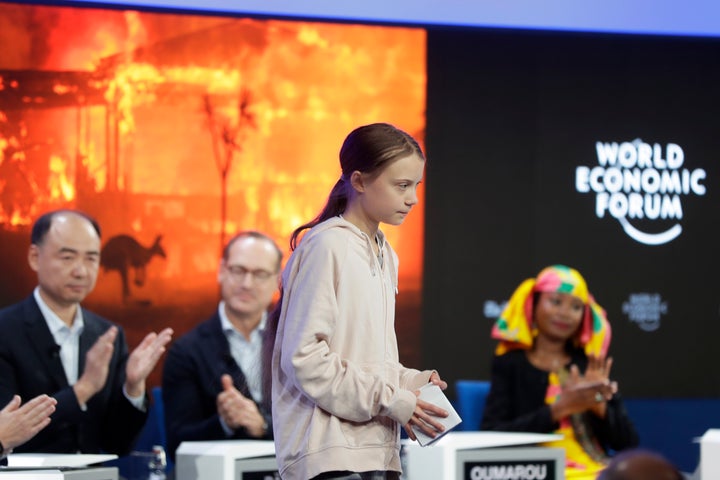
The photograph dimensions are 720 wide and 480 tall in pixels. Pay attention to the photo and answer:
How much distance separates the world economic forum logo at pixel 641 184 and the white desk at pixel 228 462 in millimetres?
3344

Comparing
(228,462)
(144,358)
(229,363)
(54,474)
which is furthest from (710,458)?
(54,474)

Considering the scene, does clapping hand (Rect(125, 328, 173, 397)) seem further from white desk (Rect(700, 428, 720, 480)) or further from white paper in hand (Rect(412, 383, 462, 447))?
white desk (Rect(700, 428, 720, 480))

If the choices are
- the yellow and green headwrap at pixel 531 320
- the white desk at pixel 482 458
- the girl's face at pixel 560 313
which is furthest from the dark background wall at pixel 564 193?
the white desk at pixel 482 458

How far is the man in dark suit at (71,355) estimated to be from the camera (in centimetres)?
378

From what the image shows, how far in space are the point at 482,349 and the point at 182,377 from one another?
233cm

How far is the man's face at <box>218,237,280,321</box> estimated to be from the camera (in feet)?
14.6

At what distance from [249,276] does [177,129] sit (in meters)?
1.48

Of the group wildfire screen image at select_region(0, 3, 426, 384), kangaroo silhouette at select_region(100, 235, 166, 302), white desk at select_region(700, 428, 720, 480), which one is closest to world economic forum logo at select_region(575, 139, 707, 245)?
wildfire screen image at select_region(0, 3, 426, 384)

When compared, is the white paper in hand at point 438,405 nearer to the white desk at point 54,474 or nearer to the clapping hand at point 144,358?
the white desk at point 54,474

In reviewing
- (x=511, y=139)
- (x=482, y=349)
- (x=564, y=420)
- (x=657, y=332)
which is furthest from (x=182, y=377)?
(x=657, y=332)

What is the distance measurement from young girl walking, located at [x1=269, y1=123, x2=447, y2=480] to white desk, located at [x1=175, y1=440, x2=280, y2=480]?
3.68 ft

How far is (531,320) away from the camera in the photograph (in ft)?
15.6

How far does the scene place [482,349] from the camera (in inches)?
242

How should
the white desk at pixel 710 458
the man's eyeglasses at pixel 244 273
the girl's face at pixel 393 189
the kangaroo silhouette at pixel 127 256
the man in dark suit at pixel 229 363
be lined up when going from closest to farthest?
the girl's face at pixel 393 189 → the white desk at pixel 710 458 → the man in dark suit at pixel 229 363 → the man's eyeglasses at pixel 244 273 → the kangaroo silhouette at pixel 127 256
